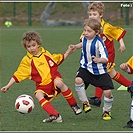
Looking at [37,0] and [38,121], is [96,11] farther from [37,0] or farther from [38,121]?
[37,0]

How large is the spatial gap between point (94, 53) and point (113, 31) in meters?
0.91

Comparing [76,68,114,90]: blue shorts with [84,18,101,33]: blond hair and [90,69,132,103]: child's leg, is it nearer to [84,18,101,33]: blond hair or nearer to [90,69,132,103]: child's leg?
[84,18,101,33]: blond hair


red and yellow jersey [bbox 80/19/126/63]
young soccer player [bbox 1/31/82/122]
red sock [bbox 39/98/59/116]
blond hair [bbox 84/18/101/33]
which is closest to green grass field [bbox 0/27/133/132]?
red sock [bbox 39/98/59/116]

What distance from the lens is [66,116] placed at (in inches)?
270

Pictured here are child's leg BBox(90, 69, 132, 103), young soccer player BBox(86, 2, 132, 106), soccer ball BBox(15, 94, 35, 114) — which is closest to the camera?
soccer ball BBox(15, 94, 35, 114)

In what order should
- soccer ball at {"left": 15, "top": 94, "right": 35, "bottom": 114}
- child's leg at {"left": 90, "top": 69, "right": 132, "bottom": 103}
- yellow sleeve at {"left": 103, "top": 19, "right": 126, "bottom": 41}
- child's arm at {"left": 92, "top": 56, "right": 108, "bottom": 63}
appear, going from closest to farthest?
child's arm at {"left": 92, "top": 56, "right": 108, "bottom": 63}
soccer ball at {"left": 15, "top": 94, "right": 35, "bottom": 114}
yellow sleeve at {"left": 103, "top": 19, "right": 126, "bottom": 41}
child's leg at {"left": 90, "top": 69, "right": 132, "bottom": 103}

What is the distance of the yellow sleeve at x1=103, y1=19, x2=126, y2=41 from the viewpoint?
7.53m

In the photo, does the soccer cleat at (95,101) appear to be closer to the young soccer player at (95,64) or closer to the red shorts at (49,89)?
the young soccer player at (95,64)

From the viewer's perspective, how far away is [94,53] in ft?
22.2

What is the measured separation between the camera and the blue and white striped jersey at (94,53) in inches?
265

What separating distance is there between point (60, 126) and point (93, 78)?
2.80 ft

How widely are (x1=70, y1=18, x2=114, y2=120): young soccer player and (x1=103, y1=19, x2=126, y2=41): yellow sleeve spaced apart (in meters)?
0.76

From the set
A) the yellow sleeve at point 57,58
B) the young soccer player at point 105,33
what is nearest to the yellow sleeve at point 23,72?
the yellow sleeve at point 57,58

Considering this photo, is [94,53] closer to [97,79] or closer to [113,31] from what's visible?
[97,79]
